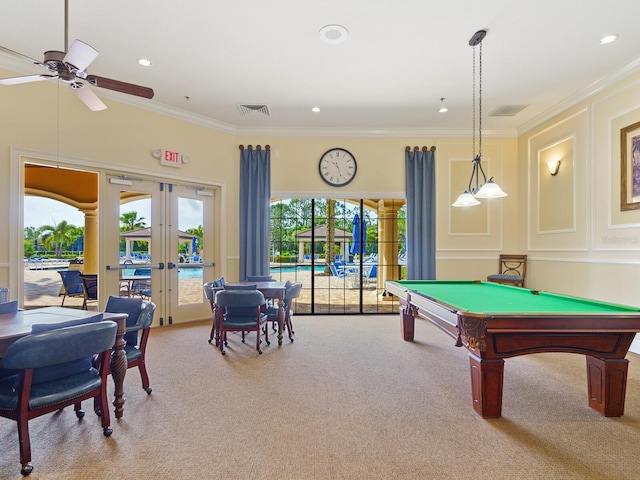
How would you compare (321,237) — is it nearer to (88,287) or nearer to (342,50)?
(342,50)

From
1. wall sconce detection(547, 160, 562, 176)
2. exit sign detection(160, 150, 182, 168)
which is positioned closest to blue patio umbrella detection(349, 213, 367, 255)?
wall sconce detection(547, 160, 562, 176)

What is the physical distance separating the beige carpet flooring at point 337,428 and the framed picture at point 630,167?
6.54 ft

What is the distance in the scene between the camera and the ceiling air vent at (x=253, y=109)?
530 centimetres

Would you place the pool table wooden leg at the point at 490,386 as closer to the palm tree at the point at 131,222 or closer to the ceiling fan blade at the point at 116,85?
the ceiling fan blade at the point at 116,85

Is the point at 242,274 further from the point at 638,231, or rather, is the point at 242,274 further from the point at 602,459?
the point at 638,231

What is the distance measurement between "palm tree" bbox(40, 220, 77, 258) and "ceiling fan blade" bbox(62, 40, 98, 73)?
5.86 metres

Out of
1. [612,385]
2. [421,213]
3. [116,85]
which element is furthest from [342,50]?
[612,385]

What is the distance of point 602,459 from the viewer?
6.77 feet

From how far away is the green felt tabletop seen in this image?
8.67 ft

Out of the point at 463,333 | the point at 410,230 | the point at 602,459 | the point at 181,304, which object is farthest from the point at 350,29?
the point at 181,304

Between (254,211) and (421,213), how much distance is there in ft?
9.89

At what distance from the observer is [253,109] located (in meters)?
5.40

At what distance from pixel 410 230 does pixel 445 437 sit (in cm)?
420

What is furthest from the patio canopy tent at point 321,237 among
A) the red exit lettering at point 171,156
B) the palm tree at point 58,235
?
the palm tree at point 58,235
